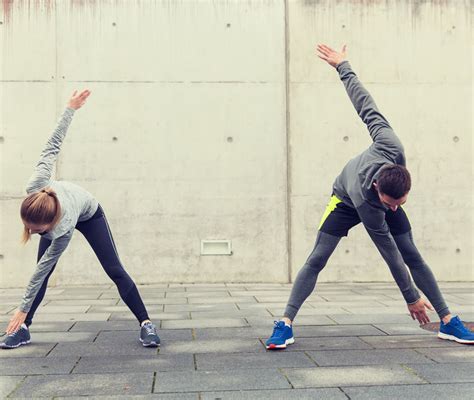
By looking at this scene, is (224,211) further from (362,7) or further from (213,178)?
(362,7)

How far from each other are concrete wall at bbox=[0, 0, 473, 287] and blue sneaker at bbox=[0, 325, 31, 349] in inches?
156

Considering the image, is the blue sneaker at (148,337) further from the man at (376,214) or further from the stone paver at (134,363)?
the man at (376,214)

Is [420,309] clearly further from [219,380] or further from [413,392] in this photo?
[219,380]

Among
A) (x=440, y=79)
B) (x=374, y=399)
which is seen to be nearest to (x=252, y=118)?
(x=440, y=79)

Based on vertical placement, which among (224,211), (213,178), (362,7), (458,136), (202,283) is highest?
(362,7)

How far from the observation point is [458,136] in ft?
27.3

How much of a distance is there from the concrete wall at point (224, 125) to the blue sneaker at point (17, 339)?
13.0 ft

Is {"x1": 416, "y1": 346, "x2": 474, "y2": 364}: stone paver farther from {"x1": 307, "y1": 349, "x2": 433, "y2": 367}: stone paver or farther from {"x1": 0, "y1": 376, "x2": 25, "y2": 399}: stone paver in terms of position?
{"x1": 0, "y1": 376, "x2": 25, "y2": 399}: stone paver

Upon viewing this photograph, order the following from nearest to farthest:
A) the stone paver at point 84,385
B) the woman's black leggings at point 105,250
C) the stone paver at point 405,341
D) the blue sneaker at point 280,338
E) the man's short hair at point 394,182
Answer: the stone paver at point 84,385, the man's short hair at point 394,182, the blue sneaker at point 280,338, the stone paver at point 405,341, the woman's black leggings at point 105,250

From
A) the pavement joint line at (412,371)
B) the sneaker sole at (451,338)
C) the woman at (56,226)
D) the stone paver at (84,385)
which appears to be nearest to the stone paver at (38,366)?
the stone paver at (84,385)

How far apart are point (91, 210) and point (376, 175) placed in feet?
6.77

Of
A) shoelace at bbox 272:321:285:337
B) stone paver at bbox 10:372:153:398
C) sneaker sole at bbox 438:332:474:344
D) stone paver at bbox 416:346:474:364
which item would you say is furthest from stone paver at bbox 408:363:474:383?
stone paver at bbox 10:372:153:398

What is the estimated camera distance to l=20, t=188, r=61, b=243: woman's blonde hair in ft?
10.4

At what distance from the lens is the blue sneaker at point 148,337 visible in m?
3.74
